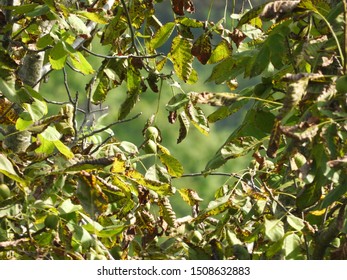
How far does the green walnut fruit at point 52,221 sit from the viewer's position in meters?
2.51

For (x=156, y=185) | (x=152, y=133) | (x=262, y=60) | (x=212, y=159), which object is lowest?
(x=152, y=133)


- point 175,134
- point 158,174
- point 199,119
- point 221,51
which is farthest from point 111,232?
point 175,134

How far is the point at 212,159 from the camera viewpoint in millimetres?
2693

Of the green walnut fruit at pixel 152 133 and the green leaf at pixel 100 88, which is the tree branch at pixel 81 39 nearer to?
the green leaf at pixel 100 88

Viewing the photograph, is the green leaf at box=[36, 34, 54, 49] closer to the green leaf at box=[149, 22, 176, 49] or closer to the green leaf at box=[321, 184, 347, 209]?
the green leaf at box=[149, 22, 176, 49]

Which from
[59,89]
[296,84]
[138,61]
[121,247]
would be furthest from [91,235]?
[59,89]

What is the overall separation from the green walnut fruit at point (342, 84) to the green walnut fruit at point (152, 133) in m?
1.29

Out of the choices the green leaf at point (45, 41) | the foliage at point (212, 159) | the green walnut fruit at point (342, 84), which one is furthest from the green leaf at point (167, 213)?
the green walnut fruit at point (342, 84)

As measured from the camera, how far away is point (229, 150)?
2.64 m

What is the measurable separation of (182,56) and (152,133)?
0.31 meters

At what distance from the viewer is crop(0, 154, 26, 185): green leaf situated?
2429 mm

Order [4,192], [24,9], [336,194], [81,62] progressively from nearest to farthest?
1. [336,194]
2. [4,192]
3. [24,9]
4. [81,62]

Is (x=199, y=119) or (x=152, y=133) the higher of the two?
(x=199, y=119)

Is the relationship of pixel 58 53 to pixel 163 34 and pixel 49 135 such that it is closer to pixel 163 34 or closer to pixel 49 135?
pixel 49 135
